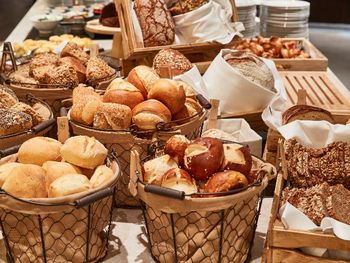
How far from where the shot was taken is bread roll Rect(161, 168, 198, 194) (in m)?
0.96

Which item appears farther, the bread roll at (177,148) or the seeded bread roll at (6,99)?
the seeded bread roll at (6,99)

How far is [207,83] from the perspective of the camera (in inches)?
65.7

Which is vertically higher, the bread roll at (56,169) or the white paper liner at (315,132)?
the bread roll at (56,169)

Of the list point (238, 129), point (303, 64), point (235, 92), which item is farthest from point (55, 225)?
point (303, 64)

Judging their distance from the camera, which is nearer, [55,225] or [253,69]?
[55,225]

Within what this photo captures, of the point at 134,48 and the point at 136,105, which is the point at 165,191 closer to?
the point at 136,105

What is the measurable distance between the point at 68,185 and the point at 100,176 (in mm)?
75

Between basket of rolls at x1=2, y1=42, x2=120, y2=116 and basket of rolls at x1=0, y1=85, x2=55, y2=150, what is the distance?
13 cm

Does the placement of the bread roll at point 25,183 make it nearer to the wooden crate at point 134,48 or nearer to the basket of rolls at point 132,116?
the basket of rolls at point 132,116

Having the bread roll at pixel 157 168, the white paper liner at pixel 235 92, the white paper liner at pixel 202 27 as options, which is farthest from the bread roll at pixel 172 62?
the bread roll at pixel 157 168

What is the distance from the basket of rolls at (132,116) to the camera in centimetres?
118

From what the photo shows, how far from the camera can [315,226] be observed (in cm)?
96

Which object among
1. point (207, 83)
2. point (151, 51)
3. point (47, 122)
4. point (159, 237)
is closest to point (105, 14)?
point (151, 51)

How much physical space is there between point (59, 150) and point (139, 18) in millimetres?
918
